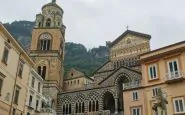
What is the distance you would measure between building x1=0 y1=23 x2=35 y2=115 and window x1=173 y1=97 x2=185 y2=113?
1484cm

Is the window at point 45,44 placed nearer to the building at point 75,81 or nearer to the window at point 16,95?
the building at point 75,81

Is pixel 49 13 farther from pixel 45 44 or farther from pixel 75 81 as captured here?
pixel 75 81

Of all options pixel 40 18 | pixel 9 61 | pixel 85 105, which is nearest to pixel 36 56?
pixel 40 18

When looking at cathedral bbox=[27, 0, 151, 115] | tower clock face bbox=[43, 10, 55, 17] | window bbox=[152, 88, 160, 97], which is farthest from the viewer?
tower clock face bbox=[43, 10, 55, 17]

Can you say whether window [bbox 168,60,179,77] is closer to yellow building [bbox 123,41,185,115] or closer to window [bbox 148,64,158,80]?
yellow building [bbox 123,41,185,115]

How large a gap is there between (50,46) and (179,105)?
98.7 feet

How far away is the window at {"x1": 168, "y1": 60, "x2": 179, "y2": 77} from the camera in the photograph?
81.0 ft

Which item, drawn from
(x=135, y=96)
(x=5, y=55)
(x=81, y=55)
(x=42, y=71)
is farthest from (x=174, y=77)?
(x=81, y=55)

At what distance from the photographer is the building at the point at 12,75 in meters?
23.1

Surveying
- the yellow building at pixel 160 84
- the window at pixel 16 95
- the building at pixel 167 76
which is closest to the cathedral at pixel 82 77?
the yellow building at pixel 160 84

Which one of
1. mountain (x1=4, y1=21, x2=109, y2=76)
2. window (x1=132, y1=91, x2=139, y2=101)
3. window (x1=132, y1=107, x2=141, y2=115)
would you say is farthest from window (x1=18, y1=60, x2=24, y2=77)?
mountain (x1=4, y1=21, x2=109, y2=76)

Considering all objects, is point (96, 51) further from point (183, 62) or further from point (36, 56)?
point (183, 62)

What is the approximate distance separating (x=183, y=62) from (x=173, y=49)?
160 cm

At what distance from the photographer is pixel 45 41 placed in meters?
49.3
